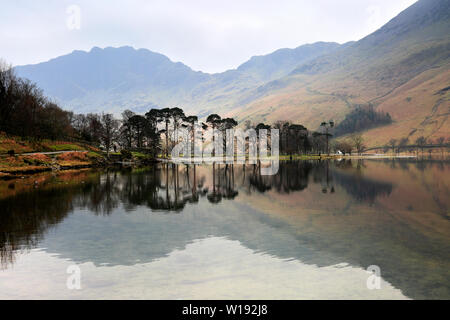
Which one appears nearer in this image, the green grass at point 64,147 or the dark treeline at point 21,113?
the dark treeline at point 21,113

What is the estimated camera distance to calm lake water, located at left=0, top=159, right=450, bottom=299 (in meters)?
11.4

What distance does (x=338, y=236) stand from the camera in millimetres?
18609

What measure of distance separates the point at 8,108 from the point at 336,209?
9994cm

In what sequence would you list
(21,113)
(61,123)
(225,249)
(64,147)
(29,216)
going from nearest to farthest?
(225,249), (29,216), (21,113), (64,147), (61,123)

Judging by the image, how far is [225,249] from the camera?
16.3 metres

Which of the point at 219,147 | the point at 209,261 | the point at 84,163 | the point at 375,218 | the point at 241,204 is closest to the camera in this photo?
the point at 209,261

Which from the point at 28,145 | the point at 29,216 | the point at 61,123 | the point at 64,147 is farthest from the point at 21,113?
the point at 29,216

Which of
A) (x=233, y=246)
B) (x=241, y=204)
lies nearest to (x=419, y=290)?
(x=233, y=246)

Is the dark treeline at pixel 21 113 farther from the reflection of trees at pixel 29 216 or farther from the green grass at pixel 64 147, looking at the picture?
the reflection of trees at pixel 29 216

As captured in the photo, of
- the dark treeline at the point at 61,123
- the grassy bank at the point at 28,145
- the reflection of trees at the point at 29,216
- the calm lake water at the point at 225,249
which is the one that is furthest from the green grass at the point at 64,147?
the calm lake water at the point at 225,249

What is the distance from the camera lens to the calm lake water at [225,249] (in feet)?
37.5

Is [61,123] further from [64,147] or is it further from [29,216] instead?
[29,216]
